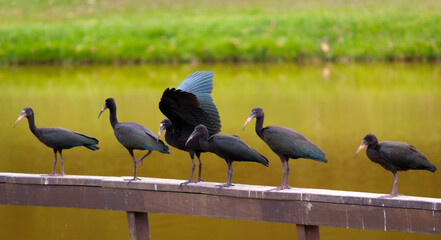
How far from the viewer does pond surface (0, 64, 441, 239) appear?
9656mm

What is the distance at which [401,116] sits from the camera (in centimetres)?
1622

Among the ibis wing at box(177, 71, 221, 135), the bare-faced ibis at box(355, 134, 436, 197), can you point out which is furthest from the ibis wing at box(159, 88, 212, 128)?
the bare-faced ibis at box(355, 134, 436, 197)

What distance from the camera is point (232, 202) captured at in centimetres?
712

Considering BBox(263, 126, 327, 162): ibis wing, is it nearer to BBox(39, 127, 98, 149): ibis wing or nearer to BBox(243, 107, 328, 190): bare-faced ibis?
BBox(243, 107, 328, 190): bare-faced ibis

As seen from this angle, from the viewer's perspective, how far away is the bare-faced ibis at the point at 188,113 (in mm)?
7375

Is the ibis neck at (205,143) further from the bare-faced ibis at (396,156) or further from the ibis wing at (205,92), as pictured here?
the bare-faced ibis at (396,156)

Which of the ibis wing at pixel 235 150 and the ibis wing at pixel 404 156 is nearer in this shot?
the ibis wing at pixel 404 156

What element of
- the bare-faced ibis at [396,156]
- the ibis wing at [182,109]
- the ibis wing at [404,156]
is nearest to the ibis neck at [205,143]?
the ibis wing at [182,109]

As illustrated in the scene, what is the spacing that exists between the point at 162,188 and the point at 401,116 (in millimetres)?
9845

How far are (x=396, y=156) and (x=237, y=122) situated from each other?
31.5 feet

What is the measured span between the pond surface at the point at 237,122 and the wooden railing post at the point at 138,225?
1.29m

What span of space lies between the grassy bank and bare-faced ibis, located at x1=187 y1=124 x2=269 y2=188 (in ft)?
65.4

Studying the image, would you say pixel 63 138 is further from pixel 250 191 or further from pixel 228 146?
pixel 250 191

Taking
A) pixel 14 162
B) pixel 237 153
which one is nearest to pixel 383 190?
pixel 237 153
